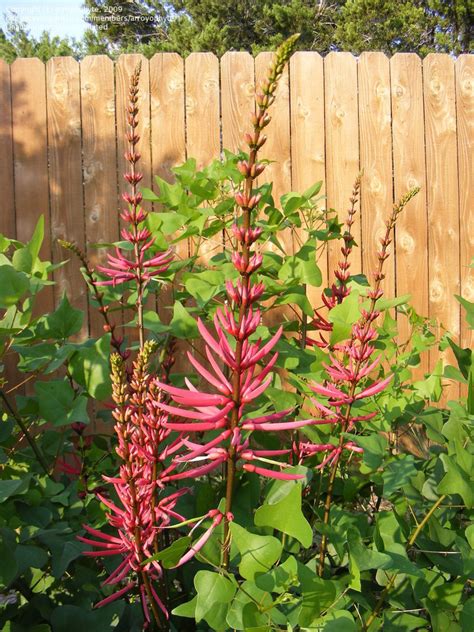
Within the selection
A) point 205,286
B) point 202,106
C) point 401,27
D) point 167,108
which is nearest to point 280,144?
point 202,106

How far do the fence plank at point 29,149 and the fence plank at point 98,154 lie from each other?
238mm

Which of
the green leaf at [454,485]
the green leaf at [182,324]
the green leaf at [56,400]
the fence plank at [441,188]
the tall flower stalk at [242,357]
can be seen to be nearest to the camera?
the tall flower stalk at [242,357]

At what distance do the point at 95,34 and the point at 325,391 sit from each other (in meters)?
23.9

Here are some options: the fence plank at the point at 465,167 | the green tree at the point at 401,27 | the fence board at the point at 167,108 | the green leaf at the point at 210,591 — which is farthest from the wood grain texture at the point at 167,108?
the green tree at the point at 401,27

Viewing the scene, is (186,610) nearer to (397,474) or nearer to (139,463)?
(139,463)

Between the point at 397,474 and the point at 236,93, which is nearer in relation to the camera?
the point at 397,474

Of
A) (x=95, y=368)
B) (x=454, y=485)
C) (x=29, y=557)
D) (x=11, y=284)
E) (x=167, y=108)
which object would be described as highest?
(x=167, y=108)

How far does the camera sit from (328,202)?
165 inches

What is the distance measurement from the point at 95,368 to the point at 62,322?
0.28 meters

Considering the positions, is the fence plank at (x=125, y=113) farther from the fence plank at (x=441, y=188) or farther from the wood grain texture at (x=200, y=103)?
the fence plank at (x=441, y=188)

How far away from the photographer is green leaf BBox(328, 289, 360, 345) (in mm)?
1182

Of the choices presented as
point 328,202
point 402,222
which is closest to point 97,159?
point 328,202

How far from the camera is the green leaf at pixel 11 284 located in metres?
1.10

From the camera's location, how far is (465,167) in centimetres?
447
